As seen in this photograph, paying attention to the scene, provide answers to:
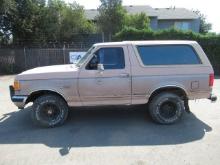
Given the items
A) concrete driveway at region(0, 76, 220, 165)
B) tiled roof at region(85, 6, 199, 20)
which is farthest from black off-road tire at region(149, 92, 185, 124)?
tiled roof at region(85, 6, 199, 20)

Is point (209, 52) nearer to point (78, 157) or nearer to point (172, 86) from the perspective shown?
point (172, 86)

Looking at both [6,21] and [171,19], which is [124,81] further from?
[171,19]

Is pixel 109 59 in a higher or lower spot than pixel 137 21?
lower

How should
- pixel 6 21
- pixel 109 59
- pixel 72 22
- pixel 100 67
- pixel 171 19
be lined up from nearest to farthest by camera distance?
pixel 100 67
pixel 109 59
pixel 6 21
pixel 72 22
pixel 171 19

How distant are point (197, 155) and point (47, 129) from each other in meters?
3.43

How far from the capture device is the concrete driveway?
4.66 meters

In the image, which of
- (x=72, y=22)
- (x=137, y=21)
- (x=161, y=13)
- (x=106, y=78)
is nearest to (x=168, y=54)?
(x=106, y=78)

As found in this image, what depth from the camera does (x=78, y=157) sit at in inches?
186

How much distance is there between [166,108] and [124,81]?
1.27m

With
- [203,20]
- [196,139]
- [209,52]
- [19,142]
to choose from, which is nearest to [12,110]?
[19,142]

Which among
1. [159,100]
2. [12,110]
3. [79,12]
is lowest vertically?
[12,110]

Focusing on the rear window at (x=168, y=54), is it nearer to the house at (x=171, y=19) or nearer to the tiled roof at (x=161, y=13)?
the tiled roof at (x=161, y=13)

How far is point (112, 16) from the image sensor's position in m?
25.2

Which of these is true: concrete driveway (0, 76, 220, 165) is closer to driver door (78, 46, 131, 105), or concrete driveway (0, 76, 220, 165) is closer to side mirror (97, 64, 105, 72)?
driver door (78, 46, 131, 105)
